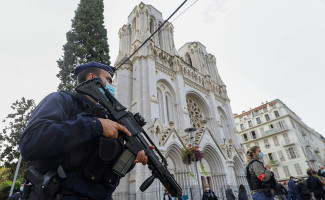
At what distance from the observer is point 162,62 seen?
19.2m

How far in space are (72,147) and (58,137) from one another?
0.13 meters

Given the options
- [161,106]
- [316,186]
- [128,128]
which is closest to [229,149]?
[161,106]

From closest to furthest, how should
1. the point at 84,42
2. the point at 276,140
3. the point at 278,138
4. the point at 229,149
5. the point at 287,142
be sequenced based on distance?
1. the point at 84,42
2. the point at 229,149
3. the point at 287,142
4. the point at 278,138
5. the point at 276,140

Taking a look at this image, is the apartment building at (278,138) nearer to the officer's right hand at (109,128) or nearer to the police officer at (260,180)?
the police officer at (260,180)

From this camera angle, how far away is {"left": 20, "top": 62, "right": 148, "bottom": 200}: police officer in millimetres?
1284

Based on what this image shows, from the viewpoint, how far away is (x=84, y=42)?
39.5 ft

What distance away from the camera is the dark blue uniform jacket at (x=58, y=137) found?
1.27 metres

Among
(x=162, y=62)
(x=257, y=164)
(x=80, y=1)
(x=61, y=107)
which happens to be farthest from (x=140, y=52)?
(x=61, y=107)

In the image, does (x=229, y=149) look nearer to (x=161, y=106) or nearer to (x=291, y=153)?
(x=161, y=106)

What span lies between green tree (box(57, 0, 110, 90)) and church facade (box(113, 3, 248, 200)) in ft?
15.0

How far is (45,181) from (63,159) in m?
0.19

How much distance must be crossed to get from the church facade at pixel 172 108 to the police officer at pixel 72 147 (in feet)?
34.0

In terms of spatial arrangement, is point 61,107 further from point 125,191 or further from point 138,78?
point 138,78

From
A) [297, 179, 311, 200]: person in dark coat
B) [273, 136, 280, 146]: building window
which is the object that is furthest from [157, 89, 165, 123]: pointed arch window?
[273, 136, 280, 146]: building window
